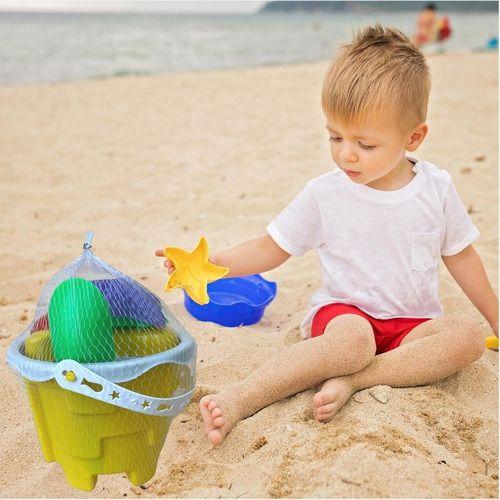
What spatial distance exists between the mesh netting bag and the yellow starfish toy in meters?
0.23

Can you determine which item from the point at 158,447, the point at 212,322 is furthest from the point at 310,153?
the point at 158,447

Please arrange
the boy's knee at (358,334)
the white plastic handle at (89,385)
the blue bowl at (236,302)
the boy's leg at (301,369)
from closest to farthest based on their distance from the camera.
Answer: the white plastic handle at (89,385)
the boy's leg at (301,369)
the boy's knee at (358,334)
the blue bowl at (236,302)

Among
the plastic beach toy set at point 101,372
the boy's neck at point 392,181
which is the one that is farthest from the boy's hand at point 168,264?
the boy's neck at point 392,181

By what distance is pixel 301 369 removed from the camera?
A: 81.9 inches

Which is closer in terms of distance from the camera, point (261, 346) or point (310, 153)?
point (261, 346)

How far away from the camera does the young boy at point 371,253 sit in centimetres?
207

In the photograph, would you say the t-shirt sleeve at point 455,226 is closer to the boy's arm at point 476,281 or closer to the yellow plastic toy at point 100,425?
the boy's arm at point 476,281

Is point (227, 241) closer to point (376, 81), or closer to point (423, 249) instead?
point (423, 249)

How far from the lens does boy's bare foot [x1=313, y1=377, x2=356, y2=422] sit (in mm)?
1963

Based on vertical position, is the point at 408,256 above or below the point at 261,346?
above

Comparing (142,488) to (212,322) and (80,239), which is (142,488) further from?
(80,239)

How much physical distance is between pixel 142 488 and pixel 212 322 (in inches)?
39.2

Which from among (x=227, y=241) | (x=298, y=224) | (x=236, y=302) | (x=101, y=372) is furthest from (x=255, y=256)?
(x=227, y=241)

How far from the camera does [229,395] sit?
201 cm
